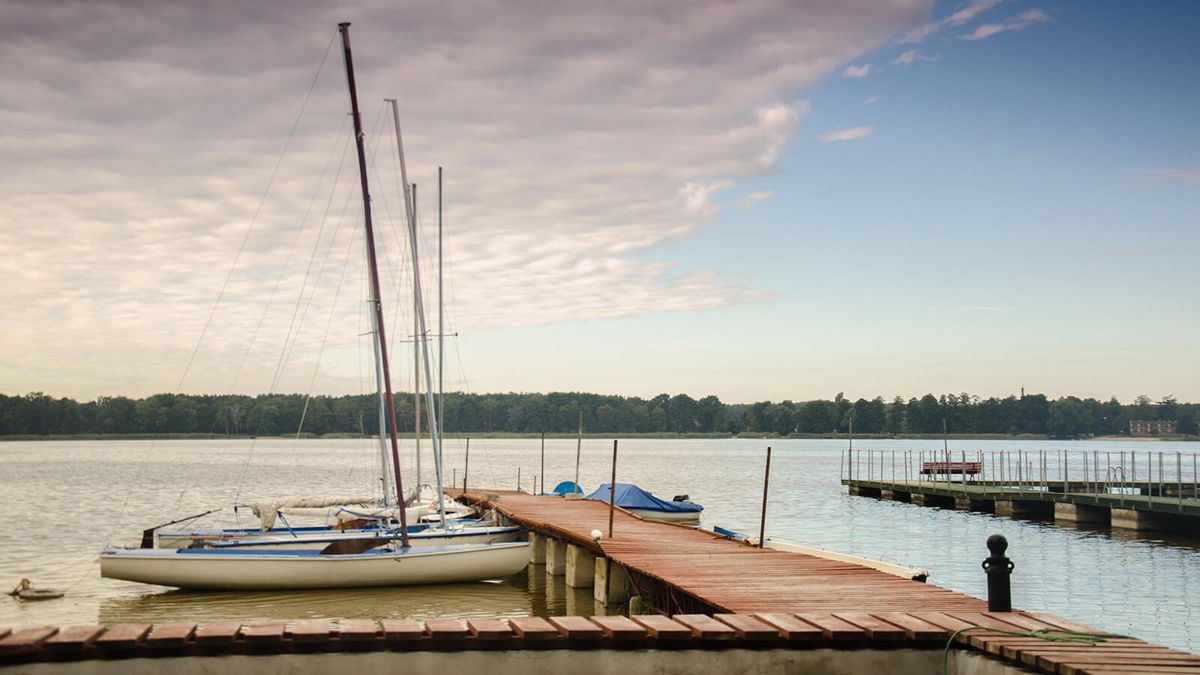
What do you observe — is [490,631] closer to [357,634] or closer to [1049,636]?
[357,634]

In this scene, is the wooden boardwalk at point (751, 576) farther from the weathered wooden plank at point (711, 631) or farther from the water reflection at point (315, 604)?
the weathered wooden plank at point (711, 631)

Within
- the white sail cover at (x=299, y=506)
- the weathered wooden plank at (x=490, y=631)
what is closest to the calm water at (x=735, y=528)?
the white sail cover at (x=299, y=506)

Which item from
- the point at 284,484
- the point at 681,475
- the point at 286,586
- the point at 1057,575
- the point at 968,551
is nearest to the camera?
the point at 286,586

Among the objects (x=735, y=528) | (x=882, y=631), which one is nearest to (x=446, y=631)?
(x=882, y=631)

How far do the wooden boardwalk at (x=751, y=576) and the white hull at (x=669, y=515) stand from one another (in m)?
10.9

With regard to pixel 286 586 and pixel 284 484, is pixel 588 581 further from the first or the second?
pixel 284 484

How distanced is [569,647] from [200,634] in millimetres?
3428

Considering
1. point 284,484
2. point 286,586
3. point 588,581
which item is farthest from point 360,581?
point 284,484

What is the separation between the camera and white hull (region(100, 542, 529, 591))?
26.2 metres

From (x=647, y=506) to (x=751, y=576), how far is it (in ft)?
72.6

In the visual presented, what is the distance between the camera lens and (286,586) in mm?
26453

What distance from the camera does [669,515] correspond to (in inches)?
1559

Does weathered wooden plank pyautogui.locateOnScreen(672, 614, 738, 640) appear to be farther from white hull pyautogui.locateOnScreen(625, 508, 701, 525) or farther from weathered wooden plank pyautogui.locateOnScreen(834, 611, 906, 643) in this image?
white hull pyautogui.locateOnScreen(625, 508, 701, 525)

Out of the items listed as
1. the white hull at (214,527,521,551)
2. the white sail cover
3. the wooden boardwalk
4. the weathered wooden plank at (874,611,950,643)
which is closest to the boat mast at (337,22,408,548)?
the white hull at (214,527,521,551)
